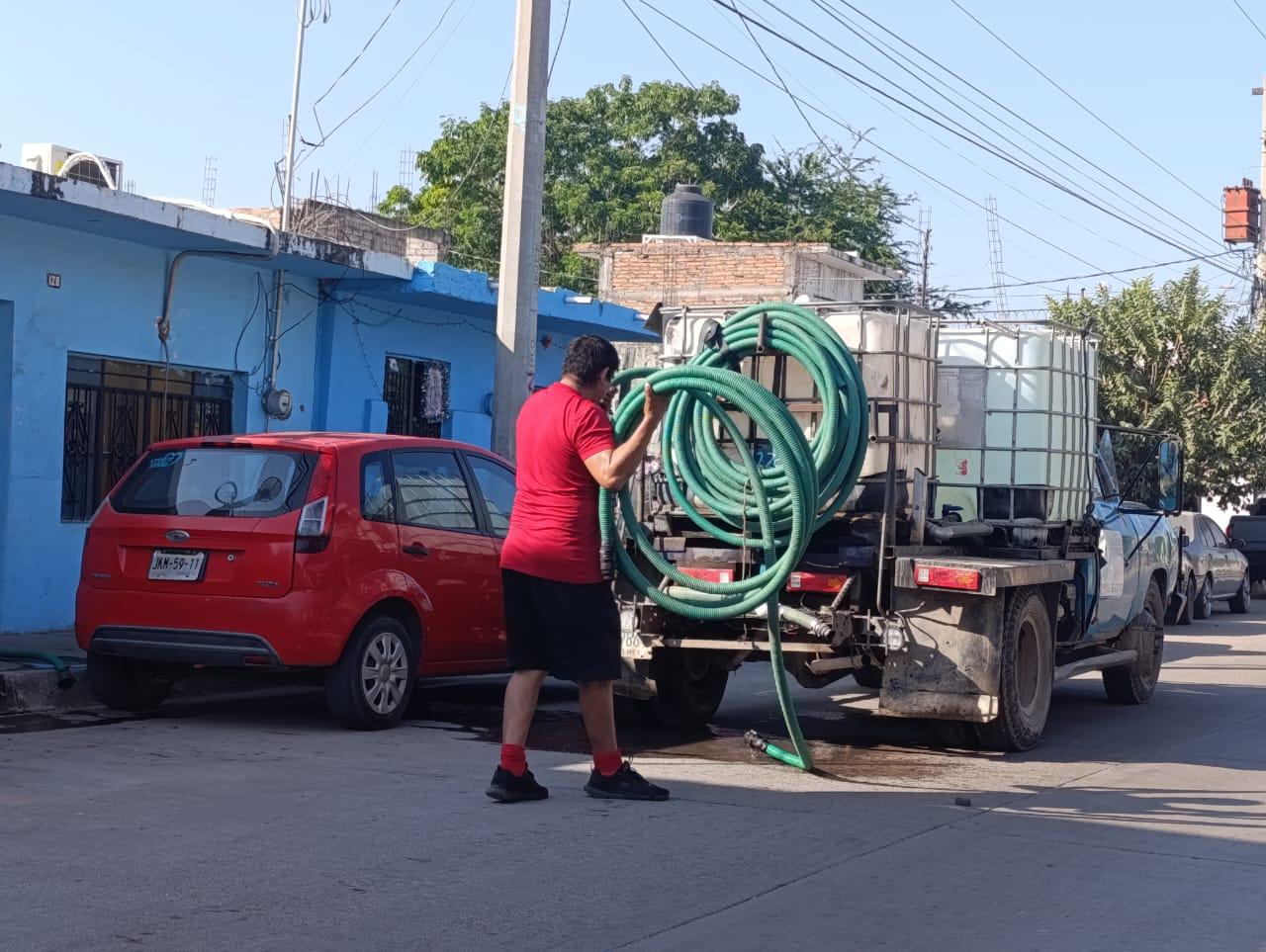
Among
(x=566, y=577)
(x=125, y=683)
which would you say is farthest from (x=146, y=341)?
(x=566, y=577)

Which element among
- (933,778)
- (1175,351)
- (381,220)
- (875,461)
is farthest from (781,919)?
(1175,351)

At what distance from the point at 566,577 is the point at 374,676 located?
234 centimetres

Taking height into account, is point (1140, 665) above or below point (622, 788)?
above

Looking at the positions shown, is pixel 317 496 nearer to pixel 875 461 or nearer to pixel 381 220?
pixel 875 461

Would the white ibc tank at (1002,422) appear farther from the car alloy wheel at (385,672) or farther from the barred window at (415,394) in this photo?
the barred window at (415,394)

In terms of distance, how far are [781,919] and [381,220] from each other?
22.1 meters

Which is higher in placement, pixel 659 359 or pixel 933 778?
pixel 659 359

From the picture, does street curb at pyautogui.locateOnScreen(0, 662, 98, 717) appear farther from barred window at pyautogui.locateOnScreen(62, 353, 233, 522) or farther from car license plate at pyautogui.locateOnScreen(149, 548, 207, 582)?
barred window at pyautogui.locateOnScreen(62, 353, 233, 522)

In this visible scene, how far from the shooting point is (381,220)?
26.0 meters

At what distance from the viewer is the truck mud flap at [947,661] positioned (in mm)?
8516

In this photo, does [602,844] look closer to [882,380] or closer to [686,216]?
[882,380]

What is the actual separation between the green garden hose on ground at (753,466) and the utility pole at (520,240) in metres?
3.61

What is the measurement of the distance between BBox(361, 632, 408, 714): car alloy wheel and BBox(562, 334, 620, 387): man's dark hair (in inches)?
99.0

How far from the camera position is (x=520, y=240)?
1260 centimetres
